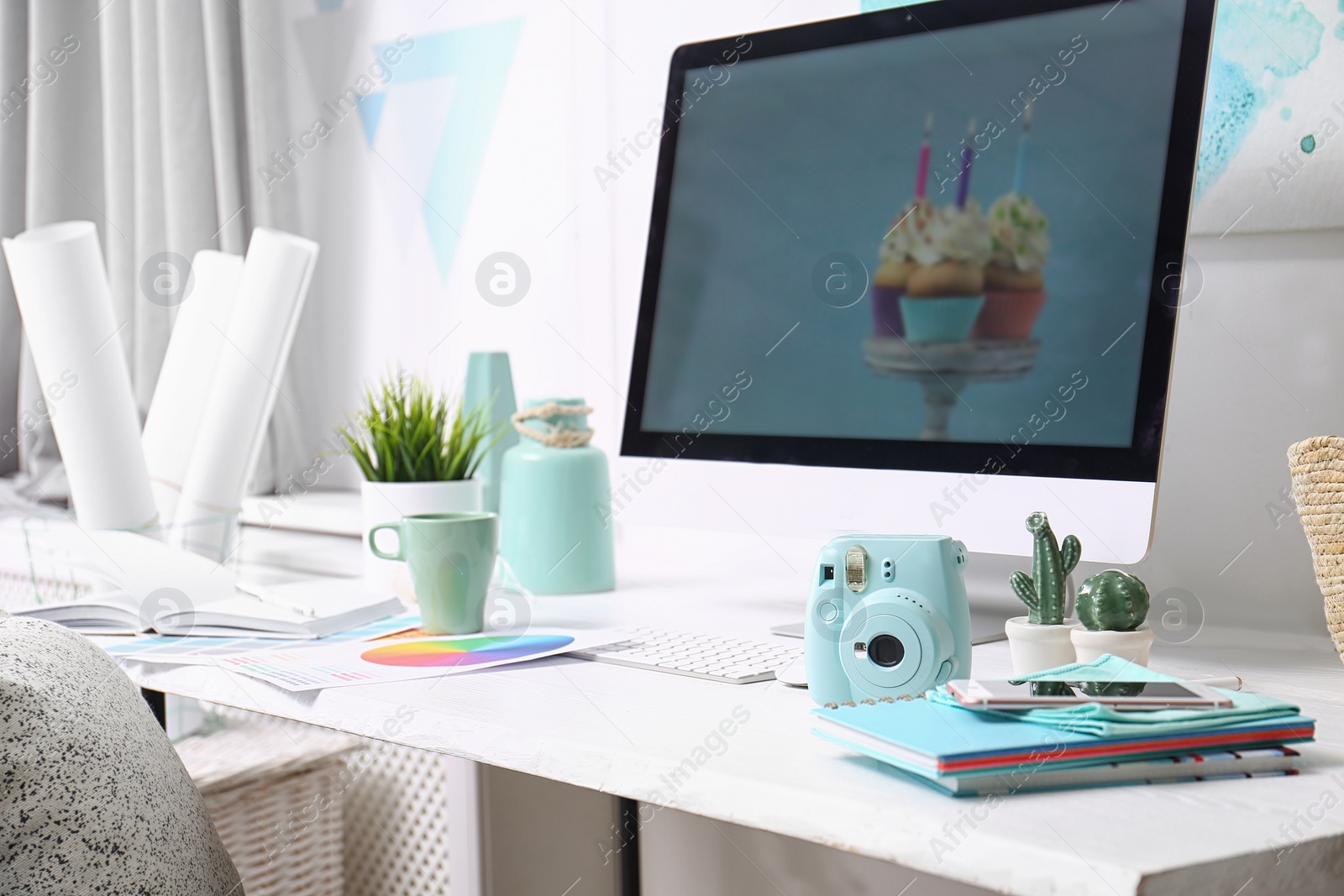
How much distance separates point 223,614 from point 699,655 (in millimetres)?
427

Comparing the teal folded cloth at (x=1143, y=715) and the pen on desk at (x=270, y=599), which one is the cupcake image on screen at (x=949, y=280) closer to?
the teal folded cloth at (x=1143, y=715)

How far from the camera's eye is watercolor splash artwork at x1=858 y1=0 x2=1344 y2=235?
0.97 m

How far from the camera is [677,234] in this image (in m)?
1.14

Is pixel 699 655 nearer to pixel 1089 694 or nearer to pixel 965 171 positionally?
pixel 1089 694

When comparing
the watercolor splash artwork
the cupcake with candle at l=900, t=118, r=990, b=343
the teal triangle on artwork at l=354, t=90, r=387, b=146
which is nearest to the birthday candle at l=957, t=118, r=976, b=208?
the cupcake with candle at l=900, t=118, r=990, b=343

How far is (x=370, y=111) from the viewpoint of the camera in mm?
1843

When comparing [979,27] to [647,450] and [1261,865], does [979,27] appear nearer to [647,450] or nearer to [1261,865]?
[647,450]

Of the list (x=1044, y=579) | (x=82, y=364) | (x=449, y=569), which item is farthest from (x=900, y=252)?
(x=82, y=364)

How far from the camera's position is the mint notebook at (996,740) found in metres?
0.52

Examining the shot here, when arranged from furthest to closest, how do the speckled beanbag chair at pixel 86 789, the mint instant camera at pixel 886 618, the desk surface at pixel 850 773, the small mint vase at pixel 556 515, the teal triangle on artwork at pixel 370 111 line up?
the teal triangle on artwork at pixel 370 111
the small mint vase at pixel 556 515
the mint instant camera at pixel 886 618
the speckled beanbag chair at pixel 86 789
the desk surface at pixel 850 773

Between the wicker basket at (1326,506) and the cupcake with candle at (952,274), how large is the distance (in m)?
0.27

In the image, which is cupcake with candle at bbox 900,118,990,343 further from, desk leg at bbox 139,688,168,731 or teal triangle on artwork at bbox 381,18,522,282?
teal triangle on artwork at bbox 381,18,522,282

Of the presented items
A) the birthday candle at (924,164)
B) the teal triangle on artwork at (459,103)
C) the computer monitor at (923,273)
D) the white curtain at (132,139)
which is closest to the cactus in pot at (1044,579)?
the computer monitor at (923,273)

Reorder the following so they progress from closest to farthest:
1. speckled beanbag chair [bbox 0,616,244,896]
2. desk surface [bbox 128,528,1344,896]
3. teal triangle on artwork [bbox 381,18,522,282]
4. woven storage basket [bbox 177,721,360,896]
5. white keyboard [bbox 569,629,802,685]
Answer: desk surface [bbox 128,528,1344,896]
speckled beanbag chair [bbox 0,616,244,896]
white keyboard [bbox 569,629,802,685]
woven storage basket [bbox 177,721,360,896]
teal triangle on artwork [bbox 381,18,522,282]
